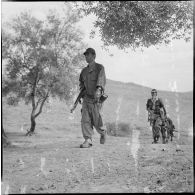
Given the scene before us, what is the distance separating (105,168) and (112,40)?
585 cm

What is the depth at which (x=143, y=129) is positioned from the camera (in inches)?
1144

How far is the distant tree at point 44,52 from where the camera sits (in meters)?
20.3

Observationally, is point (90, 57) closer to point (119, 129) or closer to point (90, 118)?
point (90, 118)

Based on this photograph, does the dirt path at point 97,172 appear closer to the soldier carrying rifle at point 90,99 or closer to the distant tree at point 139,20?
the soldier carrying rifle at point 90,99

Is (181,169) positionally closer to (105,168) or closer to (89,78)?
(105,168)

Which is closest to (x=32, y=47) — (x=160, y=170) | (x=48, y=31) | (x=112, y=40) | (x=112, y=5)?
(x=48, y=31)

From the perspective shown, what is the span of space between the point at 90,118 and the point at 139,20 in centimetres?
314

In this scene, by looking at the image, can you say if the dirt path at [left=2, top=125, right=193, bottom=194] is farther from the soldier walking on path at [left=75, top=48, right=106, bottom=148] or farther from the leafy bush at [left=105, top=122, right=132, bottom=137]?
the leafy bush at [left=105, top=122, right=132, bottom=137]

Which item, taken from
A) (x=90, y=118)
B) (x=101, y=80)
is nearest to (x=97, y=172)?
(x=101, y=80)

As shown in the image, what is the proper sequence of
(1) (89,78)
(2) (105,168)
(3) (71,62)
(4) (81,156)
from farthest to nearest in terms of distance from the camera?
(3) (71,62) < (1) (89,78) < (4) (81,156) < (2) (105,168)

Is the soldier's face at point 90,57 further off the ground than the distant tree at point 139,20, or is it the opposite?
the distant tree at point 139,20

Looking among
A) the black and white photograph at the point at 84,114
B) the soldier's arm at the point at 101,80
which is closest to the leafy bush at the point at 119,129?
the black and white photograph at the point at 84,114

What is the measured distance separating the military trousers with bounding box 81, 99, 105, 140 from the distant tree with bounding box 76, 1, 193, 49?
2.42 meters

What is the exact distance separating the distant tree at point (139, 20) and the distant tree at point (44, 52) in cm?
709
